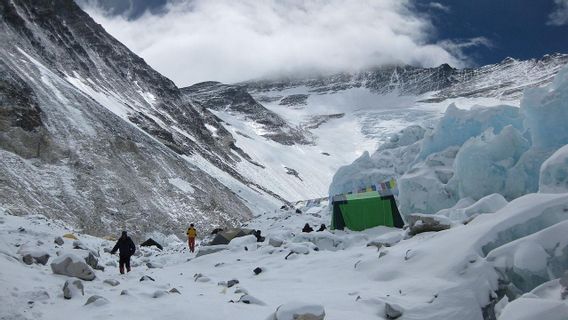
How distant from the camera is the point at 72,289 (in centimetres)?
920

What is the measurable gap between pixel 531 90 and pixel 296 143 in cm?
13131

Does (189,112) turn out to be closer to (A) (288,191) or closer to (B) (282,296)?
(A) (288,191)

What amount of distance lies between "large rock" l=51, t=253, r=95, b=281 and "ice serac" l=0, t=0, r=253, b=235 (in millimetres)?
19842

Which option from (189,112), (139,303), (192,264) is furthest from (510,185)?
(189,112)

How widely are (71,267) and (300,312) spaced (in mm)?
6539

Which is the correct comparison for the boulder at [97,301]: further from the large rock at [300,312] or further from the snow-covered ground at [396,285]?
the large rock at [300,312]

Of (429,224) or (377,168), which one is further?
(377,168)

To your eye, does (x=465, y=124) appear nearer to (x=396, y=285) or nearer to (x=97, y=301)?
(x=396, y=285)

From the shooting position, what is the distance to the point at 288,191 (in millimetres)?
85125

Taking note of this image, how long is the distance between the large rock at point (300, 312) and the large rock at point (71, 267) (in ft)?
19.8

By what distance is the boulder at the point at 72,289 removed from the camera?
9.01m

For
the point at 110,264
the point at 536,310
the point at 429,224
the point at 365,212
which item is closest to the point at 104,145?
the point at 365,212

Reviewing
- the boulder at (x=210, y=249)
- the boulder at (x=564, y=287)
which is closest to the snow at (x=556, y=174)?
the boulder at (x=564, y=287)

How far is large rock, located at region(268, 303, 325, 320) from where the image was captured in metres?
6.91
